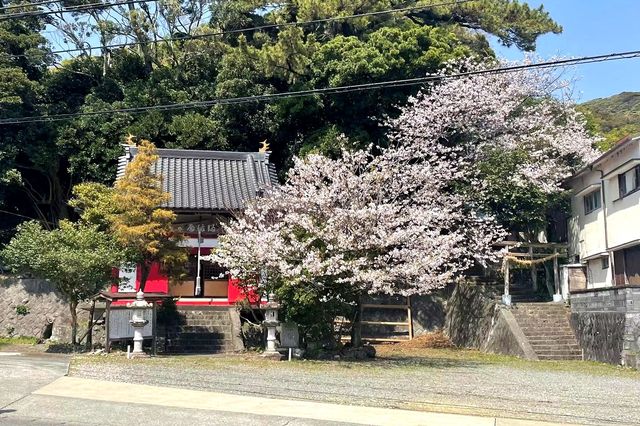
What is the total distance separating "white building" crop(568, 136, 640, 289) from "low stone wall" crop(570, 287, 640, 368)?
1129mm

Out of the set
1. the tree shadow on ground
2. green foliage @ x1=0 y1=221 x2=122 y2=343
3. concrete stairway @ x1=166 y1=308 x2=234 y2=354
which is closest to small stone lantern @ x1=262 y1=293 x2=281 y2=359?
the tree shadow on ground

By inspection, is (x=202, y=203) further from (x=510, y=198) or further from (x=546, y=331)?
(x=546, y=331)

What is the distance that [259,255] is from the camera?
16906 millimetres

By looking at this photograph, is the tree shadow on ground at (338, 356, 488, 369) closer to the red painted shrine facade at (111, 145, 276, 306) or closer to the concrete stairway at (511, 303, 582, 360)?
the concrete stairway at (511, 303, 582, 360)

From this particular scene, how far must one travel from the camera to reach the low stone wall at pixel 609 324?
17.6 meters

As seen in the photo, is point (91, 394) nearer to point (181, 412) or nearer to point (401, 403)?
point (181, 412)

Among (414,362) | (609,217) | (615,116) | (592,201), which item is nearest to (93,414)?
(414,362)

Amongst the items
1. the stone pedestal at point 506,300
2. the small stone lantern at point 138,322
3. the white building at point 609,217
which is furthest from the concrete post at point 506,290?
the small stone lantern at point 138,322

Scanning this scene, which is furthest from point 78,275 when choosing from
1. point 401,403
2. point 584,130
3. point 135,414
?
point 584,130

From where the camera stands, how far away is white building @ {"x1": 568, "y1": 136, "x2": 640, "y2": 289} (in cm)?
2086

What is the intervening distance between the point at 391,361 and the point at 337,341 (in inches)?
70.1

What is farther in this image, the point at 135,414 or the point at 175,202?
the point at 175,202

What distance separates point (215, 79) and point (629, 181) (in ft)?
66.3

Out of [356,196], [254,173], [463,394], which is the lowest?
[463,394]
